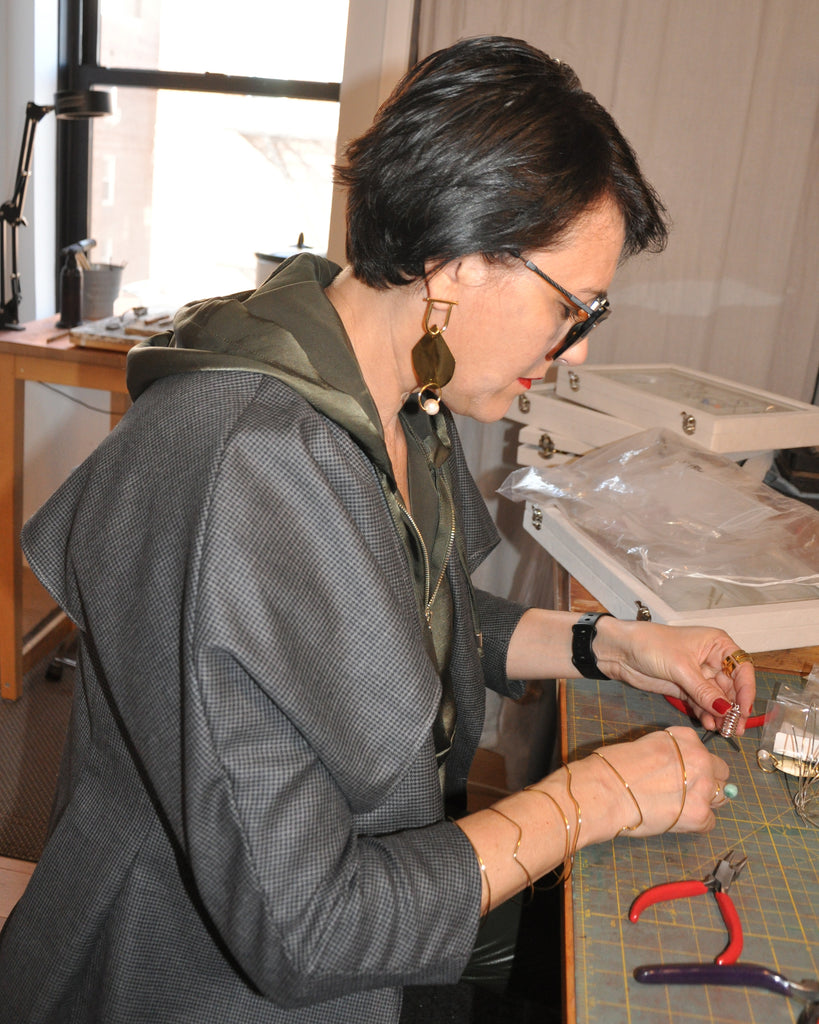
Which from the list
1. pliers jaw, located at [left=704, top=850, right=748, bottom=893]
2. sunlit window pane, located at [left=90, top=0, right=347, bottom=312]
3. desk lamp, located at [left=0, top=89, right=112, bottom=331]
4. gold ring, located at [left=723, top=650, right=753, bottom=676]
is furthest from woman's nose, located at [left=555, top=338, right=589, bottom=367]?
sunlit window pane, located at [left=90, top=0, right=347, bottom=312]

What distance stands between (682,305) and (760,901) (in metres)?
1.74

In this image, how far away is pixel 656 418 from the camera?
1609 millimetres

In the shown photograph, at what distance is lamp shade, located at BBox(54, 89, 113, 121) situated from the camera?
2.38 m

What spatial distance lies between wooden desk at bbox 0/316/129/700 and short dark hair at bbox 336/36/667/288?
151 centimetres

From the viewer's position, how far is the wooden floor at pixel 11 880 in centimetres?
173

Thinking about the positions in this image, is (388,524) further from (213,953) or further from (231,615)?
(213,953)

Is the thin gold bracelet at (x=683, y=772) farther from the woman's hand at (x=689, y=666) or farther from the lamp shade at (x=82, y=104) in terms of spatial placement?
the lamp shade at (x=82, y=104)

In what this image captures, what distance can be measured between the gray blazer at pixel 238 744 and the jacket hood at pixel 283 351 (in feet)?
0.06

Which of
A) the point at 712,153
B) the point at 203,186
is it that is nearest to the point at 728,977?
the point at 712,153

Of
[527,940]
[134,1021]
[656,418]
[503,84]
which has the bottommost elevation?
[527,940]

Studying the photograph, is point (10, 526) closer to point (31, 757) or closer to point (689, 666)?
point (31, 757)

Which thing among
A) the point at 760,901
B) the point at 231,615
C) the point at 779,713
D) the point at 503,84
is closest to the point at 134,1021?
the point at 231,615

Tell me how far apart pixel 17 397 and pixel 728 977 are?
213 cm

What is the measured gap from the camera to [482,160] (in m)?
0.80
